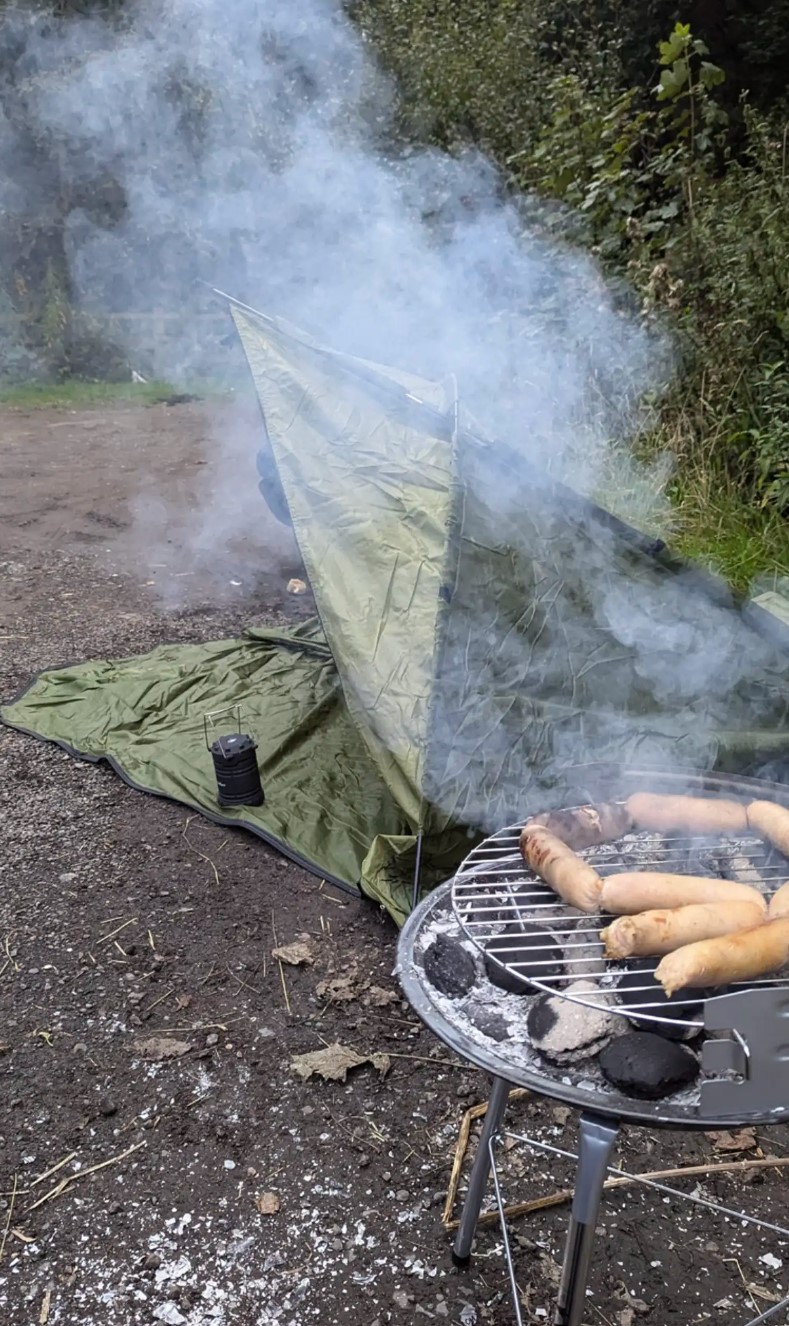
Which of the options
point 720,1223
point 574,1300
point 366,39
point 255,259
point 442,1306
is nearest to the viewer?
point 574,1300

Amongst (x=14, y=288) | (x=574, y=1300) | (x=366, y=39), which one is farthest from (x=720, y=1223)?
(x=14, y=288)

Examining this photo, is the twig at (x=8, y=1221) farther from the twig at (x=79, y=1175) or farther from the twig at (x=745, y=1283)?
the twig at (x=745, y=1283)

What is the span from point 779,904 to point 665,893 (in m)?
0.18

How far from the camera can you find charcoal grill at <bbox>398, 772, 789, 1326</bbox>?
4.14 feet

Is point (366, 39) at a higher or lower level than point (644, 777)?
higher

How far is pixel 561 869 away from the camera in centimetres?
168

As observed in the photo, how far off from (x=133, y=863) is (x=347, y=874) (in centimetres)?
74

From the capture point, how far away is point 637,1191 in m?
2.11

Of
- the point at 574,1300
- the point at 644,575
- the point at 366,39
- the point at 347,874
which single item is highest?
the point at 366,39

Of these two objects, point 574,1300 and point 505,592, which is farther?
point 505,592

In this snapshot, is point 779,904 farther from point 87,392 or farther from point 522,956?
point 87,392

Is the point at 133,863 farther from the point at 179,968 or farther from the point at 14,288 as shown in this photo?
the point at 14,288

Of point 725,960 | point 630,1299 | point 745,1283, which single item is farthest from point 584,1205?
point 745,1283

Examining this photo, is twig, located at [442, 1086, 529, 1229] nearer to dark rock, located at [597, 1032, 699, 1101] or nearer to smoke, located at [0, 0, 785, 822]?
dark rock, located at [597, 1032, 699, 1101]
